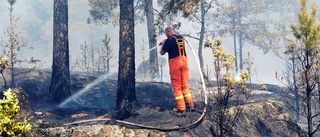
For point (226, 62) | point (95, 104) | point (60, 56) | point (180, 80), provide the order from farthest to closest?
point (95, 104) < point (60, 56) < point (180, 80) < point (226, 62)

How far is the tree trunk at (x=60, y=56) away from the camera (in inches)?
394

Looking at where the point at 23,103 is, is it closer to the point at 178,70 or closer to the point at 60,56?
the point at 60,56

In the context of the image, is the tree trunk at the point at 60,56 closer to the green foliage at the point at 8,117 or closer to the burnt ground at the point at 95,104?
the burnt ground at the point at 95,104

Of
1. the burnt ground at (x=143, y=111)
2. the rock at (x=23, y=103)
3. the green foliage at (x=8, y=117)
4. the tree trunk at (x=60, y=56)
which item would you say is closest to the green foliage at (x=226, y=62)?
the burnt ground at (x=143, y=111)

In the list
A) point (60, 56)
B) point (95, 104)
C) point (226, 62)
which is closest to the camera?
point (226, 62)

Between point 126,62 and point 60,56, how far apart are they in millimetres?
3693

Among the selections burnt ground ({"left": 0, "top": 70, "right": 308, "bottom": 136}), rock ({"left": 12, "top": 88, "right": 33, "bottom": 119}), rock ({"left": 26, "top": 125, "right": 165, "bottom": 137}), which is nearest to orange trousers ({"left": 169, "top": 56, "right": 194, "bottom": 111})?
burnt ground ({"left": 0, "top": 70, "right": 308, "bottom": 136})

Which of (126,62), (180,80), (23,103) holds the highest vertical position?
(126,62)

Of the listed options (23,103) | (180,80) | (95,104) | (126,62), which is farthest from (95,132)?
(95,104)

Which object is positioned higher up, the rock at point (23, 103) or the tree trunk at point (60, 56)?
the tree trunk at point (60, 56)

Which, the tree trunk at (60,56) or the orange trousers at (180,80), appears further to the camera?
the tree trunk at (60,56)

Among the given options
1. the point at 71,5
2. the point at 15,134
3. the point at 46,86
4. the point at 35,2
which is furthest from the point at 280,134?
the point at 35,2

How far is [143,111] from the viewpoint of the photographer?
7.63 m

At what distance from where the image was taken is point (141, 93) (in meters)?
11.6
